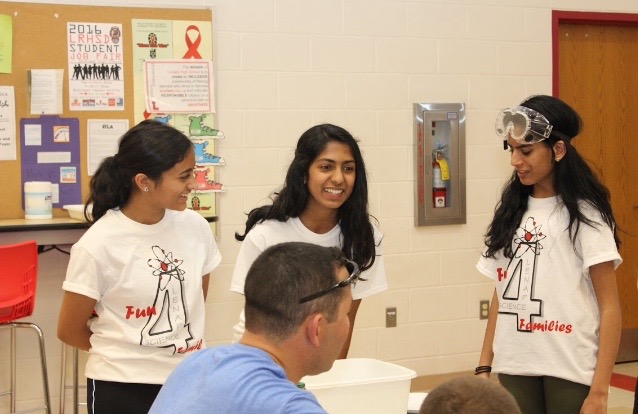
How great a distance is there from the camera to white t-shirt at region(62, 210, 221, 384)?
2779 mm

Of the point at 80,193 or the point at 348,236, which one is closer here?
the point at 348,236

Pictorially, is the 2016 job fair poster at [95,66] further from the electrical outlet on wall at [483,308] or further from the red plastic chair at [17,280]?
the electrical outlet on wall at [483,308]

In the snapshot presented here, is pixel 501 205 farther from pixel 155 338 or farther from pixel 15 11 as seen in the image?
pixel 15 11

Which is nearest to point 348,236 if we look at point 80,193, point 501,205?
point 501,205

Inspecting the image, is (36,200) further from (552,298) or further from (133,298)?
(552,298)

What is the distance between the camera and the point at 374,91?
5.57 meters

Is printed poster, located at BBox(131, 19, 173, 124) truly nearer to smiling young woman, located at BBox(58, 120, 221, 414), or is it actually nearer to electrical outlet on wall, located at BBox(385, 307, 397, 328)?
Answer: electrical outlet on wall, located at BBox(385, 307, 397, 328)

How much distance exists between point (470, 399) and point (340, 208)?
5.05 feet

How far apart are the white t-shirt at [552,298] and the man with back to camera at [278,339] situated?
1141 millimetres

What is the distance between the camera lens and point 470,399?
5.39ft

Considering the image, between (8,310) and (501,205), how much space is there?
2334 millimetres

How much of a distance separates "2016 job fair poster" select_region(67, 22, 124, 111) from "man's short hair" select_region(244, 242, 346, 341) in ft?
10.9

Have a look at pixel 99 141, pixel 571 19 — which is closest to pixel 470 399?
pixel 99 141

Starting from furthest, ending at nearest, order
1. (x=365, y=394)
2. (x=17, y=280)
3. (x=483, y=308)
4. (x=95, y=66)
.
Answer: (x=483, y=308)
(x=95, y=66)
(x=17, y=280)
(x=365, y=394)
